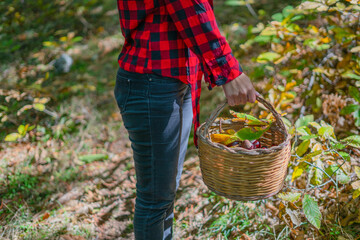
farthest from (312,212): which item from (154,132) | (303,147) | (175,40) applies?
(175,40)

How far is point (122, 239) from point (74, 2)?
409 cm

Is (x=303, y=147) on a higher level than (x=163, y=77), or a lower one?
lower

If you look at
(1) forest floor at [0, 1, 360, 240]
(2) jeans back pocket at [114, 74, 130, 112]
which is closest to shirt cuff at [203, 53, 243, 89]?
(2) jeans back pocket at [114, 74, 130, 112]

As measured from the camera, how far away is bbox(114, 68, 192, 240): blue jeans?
46.0 inches

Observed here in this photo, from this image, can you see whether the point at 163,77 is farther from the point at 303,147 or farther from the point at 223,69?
the point at 303,147

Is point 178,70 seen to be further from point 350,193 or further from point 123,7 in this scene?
point 350,193

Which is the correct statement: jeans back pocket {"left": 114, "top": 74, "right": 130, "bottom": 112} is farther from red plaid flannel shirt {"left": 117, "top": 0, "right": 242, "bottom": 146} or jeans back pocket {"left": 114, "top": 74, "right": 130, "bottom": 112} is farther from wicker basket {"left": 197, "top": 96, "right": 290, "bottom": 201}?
wicker basket {"left": 197, "top": 96, "right": 290, "bottom": 201}

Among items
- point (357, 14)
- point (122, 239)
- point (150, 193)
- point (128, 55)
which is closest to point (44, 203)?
point (122, 239)

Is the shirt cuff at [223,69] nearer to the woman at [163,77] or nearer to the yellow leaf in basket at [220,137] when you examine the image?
the woman at [163,77]

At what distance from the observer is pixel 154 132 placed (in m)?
1.21

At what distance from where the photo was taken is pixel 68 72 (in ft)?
13.4

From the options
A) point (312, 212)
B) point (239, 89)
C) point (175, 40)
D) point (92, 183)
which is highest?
point (175, 40)

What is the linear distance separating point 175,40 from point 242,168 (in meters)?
0.55

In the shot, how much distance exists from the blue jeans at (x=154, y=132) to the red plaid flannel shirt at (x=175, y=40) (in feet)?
0.16
